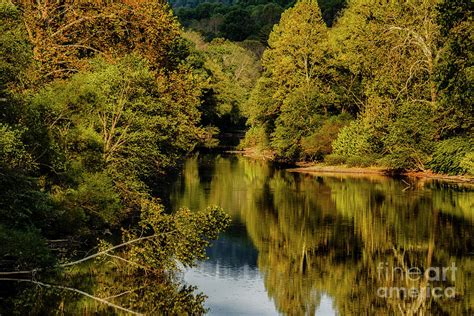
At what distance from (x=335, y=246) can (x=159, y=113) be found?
1116cm

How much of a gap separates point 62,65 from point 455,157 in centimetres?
2797

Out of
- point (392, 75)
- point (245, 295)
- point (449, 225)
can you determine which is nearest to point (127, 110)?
point (245, 295)

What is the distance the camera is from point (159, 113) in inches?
1348

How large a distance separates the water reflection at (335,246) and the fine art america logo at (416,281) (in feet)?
0.20

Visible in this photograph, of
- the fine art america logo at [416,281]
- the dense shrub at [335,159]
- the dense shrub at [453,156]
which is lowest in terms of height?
the fine art america logo at [416,281]

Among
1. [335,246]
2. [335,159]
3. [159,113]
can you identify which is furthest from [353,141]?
[335,246]

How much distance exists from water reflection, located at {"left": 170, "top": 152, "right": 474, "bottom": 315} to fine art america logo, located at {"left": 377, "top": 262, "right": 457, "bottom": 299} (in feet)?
0.20

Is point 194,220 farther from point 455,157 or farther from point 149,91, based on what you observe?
point 455,157

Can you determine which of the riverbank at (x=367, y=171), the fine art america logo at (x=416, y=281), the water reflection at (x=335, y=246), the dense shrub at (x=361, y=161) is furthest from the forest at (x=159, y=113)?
the fine art america logo at (x=416, y=281)

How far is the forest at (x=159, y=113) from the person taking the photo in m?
21.9

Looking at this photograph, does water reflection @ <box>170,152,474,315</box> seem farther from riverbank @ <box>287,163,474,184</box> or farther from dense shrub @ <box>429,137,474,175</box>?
riverbank @ <box>287,163,474,184</box>

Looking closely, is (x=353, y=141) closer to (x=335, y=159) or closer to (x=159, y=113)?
(x=335, y=159)

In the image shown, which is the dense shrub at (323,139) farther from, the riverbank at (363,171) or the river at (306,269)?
the river at (306,269)

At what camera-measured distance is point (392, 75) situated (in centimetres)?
5156
